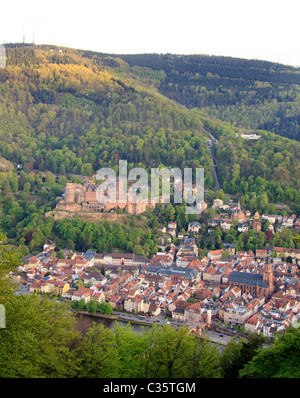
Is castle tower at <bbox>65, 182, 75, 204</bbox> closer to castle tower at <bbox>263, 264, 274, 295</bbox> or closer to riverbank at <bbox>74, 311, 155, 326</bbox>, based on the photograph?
riverbank at <bbox>74, 311, 155, 326</bbox>

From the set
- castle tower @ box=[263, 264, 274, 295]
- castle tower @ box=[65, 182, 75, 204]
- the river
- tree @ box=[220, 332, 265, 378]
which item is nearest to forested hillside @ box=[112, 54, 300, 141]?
castle tower @ box=[65, 182, 75, 204]

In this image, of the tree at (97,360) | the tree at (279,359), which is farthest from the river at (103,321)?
the tree at (279,359)

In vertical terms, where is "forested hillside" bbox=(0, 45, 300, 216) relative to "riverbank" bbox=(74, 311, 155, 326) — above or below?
above

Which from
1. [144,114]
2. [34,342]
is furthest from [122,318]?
Answer: [144,114]

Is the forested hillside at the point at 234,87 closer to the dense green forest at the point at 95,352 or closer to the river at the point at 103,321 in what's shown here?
the river at the point at 103,321

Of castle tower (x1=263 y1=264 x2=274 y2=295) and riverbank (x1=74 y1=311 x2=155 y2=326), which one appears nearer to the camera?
riverbank (x1=74 y1=311 x2=155 y2=326)

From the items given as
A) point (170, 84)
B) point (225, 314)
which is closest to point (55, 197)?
point (225, 314)

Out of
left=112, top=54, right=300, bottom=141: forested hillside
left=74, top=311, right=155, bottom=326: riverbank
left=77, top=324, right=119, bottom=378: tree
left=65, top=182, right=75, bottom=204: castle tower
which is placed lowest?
left=74, top=311, right=155, bottom=326: riverbank
